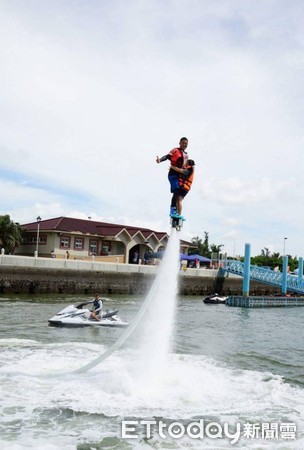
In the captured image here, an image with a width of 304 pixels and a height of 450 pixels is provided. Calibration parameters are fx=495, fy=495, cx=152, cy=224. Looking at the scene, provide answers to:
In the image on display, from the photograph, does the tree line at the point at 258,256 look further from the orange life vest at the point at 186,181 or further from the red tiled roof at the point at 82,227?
the orange life vest at the point at 186,181

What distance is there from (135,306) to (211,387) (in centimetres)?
2348

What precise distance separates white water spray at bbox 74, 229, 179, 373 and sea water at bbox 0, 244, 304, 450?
3 centimetres

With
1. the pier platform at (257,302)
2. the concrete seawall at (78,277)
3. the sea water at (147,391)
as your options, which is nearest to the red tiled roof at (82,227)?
the concrete seawall at (78,277)

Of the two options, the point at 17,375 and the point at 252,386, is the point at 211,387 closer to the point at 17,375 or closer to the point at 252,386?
Answer: the point at 252,386

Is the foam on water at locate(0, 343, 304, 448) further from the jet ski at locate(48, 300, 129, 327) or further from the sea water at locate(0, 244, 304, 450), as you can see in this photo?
the jet ski at locate(48, 300, 129, 327)

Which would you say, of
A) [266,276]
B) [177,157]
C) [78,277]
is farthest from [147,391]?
[266,276]

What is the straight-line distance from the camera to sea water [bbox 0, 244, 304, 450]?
966 centimetres

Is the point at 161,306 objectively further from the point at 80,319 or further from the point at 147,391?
the point at 80,319

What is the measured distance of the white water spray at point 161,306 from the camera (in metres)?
11.2

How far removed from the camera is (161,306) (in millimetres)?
11625

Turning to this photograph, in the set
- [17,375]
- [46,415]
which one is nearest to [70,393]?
[46,415]

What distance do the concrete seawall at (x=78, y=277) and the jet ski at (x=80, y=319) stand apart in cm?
915

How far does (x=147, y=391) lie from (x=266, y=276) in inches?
1779

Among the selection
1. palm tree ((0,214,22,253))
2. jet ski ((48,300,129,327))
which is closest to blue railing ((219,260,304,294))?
palm tree ((0,214,22,253))
